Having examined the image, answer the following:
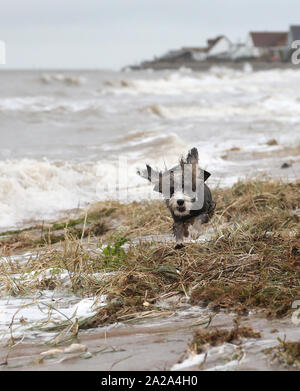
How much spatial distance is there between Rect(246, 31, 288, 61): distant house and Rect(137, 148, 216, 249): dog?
92.8 metres

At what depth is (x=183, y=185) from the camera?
4.57 meters

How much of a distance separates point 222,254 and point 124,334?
1.25 metres

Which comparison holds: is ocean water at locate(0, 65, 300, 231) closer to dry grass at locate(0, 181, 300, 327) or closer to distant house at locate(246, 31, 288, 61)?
dry grass at locate(0, 181, 300, 327)

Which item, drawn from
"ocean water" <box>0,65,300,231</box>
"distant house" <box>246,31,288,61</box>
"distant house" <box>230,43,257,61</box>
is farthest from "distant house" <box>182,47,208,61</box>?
"ocean water" <box>0,65,300,231</box>

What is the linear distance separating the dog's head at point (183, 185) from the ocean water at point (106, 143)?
12.4 feet

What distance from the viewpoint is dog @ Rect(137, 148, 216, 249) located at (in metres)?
4.53

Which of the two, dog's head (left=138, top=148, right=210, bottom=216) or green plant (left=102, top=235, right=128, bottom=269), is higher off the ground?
dog's head (left=138, top=148, right=210, bottom=216)

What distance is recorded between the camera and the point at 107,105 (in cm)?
2759

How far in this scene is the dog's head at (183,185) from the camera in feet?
14.7

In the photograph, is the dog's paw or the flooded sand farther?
the dog's paw

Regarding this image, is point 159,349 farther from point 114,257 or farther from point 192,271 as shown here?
point 114,257

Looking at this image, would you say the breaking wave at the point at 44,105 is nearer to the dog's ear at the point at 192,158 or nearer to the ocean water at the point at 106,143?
the ocean water at the point at 106,143

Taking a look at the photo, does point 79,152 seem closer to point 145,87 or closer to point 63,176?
point 63,176

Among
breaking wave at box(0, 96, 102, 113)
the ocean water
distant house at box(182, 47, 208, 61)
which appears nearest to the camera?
the ocean water
